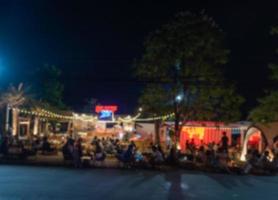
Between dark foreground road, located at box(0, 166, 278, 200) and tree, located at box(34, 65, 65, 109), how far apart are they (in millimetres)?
25932

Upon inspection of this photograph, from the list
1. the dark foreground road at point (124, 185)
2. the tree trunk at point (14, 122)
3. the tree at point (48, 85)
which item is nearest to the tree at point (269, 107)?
the dark foreground road at point (124, 185)

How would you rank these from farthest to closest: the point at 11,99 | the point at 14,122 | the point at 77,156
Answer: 1. the point at 14,122
2. the point at 11,99
3. the point at 77,156

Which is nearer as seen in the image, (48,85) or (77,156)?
(77,156)

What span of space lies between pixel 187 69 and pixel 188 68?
9 cm

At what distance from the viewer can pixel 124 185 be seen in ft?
62.5

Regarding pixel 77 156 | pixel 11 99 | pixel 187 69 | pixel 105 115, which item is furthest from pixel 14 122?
pixel 187 69

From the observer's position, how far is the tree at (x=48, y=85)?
5047cm

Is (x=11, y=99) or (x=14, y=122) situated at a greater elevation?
(x=11, y=99)

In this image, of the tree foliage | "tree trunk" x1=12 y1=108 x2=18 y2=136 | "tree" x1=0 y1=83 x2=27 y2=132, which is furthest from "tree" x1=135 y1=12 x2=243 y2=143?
"tree trunk" x1=12 y1=108 x2=18 y2=136

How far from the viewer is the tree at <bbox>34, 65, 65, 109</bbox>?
1987 inches

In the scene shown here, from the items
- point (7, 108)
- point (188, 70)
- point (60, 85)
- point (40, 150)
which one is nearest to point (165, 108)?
point (188, 70)

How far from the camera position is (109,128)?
4469cm

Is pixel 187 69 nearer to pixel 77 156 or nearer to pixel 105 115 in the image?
pixel 77 156

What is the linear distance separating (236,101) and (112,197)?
58.7 feet
